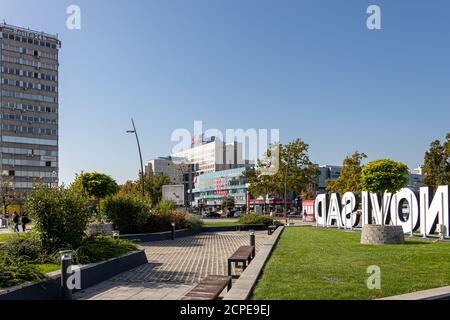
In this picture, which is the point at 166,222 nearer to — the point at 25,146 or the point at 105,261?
the point at 105,261

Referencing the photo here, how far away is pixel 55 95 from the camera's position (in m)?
101

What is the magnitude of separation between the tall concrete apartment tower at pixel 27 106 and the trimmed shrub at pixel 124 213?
2958 inches

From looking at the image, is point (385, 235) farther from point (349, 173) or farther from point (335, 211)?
point (349, 173)

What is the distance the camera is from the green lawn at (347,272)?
25.9 ft

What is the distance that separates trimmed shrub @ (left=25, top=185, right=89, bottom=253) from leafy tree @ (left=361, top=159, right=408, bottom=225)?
11.3 meters

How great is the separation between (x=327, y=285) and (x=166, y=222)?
1785cm

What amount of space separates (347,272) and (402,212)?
15.4 meters

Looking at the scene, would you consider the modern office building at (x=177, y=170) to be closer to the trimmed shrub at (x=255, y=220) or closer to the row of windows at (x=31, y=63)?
the row of windows at (x=31, y=63)

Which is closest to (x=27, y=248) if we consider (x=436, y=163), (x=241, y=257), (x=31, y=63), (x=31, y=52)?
(x=241, y=257)

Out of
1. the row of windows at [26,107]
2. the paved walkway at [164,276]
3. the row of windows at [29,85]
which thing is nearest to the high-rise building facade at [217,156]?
the row of windows at [26,107]

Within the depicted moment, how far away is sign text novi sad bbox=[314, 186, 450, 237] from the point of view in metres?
→ 20.0

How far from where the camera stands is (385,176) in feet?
57.6

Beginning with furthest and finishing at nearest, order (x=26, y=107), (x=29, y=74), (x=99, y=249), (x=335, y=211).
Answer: (x=29, y=74)
(x=26, y=107)
(x=335, y=211)
(x=99, y=249)

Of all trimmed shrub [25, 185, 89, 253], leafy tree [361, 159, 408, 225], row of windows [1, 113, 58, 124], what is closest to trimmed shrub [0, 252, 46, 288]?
trimmed shrub [25, 185, 89, 253]
